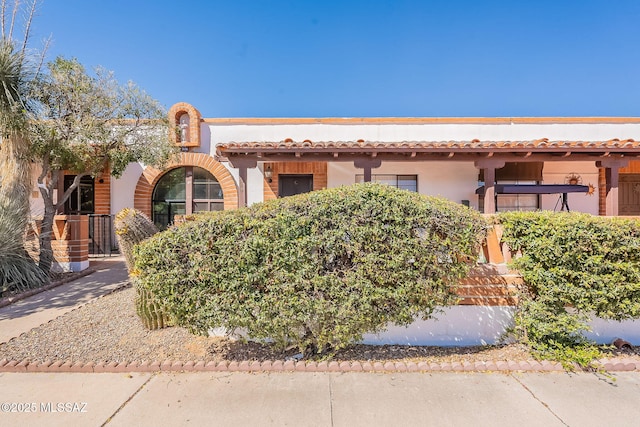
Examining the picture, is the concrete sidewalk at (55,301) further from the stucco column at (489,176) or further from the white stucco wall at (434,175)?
the stucco column at (489,176)

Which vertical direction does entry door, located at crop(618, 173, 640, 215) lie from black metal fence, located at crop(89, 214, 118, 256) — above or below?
above

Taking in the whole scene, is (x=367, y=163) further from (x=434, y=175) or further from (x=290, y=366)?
(x=290, y=366)

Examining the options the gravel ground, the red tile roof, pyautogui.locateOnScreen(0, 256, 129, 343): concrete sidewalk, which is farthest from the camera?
the red tile roof

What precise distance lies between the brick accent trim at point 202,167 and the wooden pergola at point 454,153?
2.32 m

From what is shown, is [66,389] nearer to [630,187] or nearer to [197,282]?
[197,282]

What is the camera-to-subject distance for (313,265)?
3.21 meters

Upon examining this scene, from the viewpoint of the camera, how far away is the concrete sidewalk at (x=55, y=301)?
4.52 m

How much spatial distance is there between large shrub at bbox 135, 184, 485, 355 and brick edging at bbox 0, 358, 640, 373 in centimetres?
30

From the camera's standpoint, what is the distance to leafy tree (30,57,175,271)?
6.06 metres

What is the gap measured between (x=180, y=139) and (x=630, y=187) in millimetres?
14174

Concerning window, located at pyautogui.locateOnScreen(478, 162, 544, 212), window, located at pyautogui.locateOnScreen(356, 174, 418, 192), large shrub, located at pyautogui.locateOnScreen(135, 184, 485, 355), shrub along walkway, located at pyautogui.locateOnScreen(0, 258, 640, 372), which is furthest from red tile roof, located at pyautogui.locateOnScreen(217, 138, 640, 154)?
shrub along walkway, located at pyautogui.locateOnScreen(0, 258, 640, 372)

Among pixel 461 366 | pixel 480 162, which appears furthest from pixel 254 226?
pixel 480 162

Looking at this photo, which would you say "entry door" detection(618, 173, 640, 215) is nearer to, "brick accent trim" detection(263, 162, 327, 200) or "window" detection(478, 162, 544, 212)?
"window" detection(478, 162, 544, 212)

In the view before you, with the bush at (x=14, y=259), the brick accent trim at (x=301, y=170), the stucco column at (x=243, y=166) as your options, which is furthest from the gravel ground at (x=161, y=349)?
the brick accent trim at (x=301, y=170)
